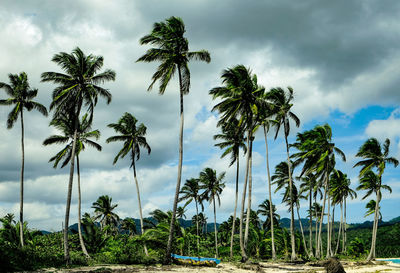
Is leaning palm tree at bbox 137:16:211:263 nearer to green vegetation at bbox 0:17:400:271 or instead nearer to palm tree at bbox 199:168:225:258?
green vegetation at bbox 0:17:400:271

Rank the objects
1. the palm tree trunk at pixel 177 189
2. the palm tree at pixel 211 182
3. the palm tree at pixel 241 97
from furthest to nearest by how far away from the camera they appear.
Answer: the palm tree at pixel 211 182
the palm tree at pixel 241 97
the palm tree trunk at pixel 177 189

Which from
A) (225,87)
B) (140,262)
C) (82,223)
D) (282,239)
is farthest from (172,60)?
(282,239)

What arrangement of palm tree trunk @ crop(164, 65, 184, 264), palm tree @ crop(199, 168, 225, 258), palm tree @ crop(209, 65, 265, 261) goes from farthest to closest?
palm tree @ crop(199, 168, 225, 258) < palm tree @ crop(209, 65, 265, 261) < palm tree trunk @ crop(164, 65, 184, 264)

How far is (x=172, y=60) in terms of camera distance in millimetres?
22391

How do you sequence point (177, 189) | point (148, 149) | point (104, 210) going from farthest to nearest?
point (104, 210), point (148, 149), point (177, 189)

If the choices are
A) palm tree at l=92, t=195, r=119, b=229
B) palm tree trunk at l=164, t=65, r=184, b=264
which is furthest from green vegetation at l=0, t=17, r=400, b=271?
palm tree at l=92, t=195, r=119, b=229

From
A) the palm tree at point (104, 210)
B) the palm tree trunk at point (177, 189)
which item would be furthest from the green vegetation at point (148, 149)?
the palm tree at point (104, 210)

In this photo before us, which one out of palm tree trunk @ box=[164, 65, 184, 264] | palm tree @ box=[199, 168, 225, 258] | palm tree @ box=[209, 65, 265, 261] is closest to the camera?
palm tree trunk @ box=[164, 65, 184, 264]

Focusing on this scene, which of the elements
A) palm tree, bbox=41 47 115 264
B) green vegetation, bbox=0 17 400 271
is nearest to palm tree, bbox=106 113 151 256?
green vegetation, bbox=0 17 400 271

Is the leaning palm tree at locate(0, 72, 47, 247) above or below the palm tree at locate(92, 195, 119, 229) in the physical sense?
above

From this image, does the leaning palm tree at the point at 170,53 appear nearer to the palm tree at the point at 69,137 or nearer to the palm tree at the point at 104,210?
the palm tree at the point at 69,137

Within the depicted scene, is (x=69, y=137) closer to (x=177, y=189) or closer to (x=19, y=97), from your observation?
(x=19, y=97)

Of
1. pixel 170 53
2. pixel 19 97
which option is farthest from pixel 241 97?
pixel 19 97

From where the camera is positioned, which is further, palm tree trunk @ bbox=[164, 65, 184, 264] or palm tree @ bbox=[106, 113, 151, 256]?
palm tree @ bbox=[106, 113, 151, 256]
